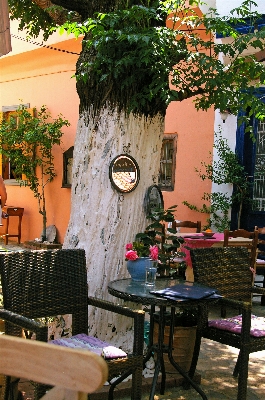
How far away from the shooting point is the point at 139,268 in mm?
3766

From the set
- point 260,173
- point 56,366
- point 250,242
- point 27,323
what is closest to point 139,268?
point 27,323

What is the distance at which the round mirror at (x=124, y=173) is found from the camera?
4262mm

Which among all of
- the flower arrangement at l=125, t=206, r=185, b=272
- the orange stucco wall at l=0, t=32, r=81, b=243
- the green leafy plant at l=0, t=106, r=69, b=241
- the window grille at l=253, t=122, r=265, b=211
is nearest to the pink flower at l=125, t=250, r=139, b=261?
the flower arrangement at l=125, t=206, r=185, b=272

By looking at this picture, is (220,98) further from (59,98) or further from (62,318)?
(59,98)

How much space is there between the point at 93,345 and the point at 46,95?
9.34 metres

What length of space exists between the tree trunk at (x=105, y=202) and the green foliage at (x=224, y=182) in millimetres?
4264

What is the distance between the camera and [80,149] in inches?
174

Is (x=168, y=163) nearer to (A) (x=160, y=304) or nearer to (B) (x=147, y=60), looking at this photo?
(B) (x=147, y=60)

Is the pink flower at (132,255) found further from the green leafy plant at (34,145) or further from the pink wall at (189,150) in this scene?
the green leafy plant at (34,145)

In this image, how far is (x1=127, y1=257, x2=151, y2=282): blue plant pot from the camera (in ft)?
12.4

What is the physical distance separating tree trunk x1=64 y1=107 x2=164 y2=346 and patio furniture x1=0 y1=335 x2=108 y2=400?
2.97 meters

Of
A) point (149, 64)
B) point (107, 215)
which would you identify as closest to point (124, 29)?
point (149, 64)

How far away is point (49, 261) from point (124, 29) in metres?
1.77

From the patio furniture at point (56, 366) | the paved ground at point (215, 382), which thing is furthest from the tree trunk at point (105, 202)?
the patio furniture at point (56, 366)
